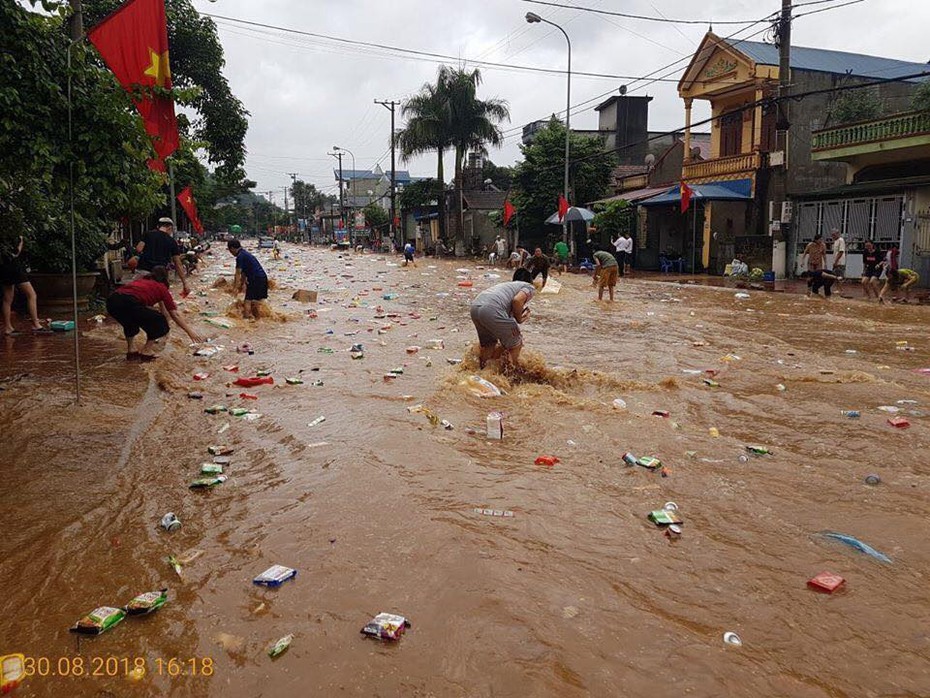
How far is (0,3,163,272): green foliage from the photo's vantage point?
4312 mm

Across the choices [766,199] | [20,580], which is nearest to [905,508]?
[20,580]

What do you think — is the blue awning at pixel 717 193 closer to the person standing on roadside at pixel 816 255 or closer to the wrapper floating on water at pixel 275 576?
the person standing on roadside at pixel 816 255

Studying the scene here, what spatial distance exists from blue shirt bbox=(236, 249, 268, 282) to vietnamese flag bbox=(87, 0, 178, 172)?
531 cm

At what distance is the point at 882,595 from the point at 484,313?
444 centimetres

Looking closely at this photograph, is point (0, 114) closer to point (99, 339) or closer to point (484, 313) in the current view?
point (484, 313)

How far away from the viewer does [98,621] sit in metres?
2.71

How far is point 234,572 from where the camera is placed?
10.5 ft

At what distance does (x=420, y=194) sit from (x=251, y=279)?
36.4 metres

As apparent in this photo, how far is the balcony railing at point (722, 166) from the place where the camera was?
2298cm

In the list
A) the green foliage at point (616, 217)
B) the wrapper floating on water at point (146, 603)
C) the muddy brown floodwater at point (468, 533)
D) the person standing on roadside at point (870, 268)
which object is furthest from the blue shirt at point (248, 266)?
the green foliage at point (616, 217)

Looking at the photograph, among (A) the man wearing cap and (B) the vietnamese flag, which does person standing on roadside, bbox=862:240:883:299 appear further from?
(B) the vietnamese flag

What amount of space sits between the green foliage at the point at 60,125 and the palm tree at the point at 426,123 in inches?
1300

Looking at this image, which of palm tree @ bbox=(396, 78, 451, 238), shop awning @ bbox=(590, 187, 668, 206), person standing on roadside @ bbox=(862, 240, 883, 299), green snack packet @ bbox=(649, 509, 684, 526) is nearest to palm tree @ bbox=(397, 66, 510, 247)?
palm tree @ bbox=(396, 78, 451, 238)

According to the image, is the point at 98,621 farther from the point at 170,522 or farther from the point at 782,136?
the point at 782,136
